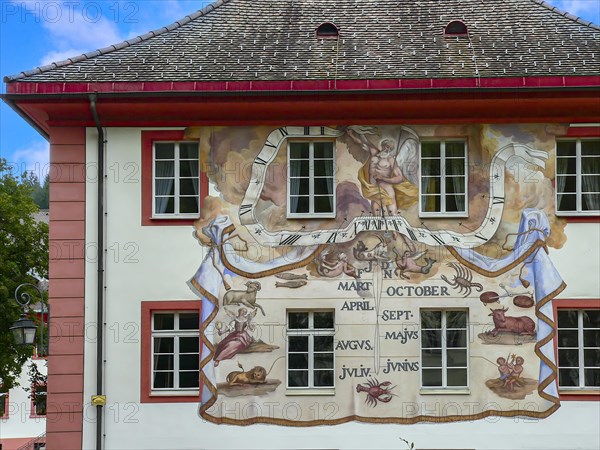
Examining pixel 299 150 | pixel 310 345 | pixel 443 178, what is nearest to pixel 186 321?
pixel 310 345

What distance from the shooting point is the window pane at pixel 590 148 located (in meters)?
17.8

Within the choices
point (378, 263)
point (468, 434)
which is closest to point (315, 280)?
point (378, 263)

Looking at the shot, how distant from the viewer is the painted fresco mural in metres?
17.2

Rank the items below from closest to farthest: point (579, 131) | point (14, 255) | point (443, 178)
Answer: point (579, 131)
point (443, 178)
point (14, 255)

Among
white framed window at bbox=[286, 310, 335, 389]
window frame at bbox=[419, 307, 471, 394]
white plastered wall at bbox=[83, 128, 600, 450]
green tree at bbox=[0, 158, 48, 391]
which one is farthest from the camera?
green tree at bbox=[0, 158, 48, 391]

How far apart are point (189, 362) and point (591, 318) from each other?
6.73 meters

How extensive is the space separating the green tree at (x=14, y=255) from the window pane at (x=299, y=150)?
14.1 m

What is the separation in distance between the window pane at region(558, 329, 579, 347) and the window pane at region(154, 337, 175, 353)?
644 centimetres

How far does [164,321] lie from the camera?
17.5 metres

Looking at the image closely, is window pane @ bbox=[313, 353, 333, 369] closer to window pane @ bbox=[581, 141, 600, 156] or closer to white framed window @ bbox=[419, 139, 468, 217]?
white framed window @ bbox=[419, 139, 468, 217]

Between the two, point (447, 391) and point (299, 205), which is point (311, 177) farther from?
point (447, 391)

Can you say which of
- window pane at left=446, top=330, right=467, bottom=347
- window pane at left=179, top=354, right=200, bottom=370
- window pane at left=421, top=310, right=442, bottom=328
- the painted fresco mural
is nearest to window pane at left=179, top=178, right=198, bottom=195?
the painted fresco mural

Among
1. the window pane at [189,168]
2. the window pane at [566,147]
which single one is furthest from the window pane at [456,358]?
the window pane at [189,168]

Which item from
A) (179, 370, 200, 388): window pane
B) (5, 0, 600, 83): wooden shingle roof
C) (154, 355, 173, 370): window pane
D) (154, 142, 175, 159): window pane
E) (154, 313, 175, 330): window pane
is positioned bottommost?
(179, 370, 200, 388): window pane
